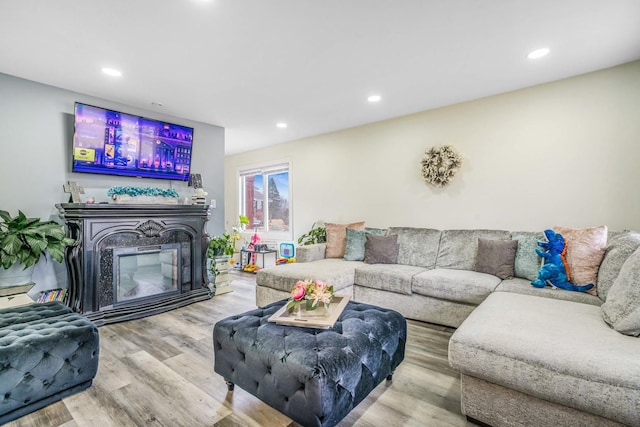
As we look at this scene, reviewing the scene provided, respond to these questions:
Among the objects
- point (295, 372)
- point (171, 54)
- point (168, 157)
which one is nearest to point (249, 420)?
point (295, 372)

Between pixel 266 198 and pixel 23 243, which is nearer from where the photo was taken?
pixel 23 243

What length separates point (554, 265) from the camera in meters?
2.47

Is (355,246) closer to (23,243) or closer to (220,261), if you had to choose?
(220,261)

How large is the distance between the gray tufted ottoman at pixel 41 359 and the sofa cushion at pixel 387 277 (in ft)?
8.00

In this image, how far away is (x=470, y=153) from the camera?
358 cm

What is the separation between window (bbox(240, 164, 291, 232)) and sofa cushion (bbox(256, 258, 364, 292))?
7.48ft

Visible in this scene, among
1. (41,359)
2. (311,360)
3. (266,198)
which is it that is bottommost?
(41,359)

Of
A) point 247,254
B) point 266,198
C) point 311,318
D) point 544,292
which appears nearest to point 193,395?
point 311,318

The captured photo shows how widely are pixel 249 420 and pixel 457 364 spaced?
1158mm

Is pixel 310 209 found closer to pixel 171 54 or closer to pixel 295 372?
pixel 171 54

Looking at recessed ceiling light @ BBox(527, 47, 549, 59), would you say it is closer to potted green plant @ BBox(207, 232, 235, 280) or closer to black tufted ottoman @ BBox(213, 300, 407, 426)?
black tufted ottoman @ BBox(213, 300, 407, 426)

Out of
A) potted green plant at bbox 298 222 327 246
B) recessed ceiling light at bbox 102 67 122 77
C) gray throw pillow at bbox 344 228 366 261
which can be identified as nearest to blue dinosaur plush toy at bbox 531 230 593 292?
gray throw pillow at bbox 344 228 366 261

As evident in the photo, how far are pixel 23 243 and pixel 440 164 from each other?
437 centimetres

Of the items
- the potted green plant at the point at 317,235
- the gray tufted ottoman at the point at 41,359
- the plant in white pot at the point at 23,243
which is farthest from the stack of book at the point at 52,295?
the potted green plant at the point at 317,235
